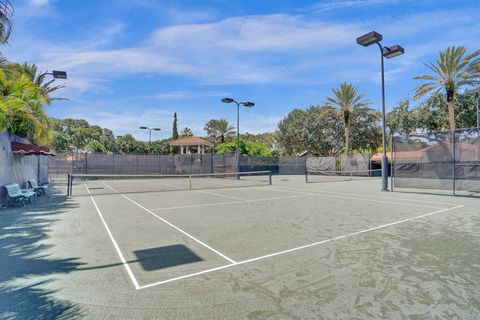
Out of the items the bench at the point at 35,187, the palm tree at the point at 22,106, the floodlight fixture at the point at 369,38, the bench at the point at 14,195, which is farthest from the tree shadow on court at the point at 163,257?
the floodlight fixture at the point at 369,38

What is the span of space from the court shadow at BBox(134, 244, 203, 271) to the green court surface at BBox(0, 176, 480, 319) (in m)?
0.02

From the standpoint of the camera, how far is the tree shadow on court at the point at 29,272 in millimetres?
3016

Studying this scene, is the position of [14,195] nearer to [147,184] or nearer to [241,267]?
[241,267]

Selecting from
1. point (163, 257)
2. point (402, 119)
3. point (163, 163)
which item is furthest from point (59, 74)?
point (402, 119)

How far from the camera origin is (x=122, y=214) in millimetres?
8812

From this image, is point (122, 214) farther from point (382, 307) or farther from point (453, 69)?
point (453, 69)

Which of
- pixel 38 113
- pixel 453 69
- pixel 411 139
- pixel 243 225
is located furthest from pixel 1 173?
pixel 453 69

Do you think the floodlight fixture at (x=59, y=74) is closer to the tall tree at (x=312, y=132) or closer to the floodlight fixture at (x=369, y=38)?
the floodlight fixture at (x=369, y=38)

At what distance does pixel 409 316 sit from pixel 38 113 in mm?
16656

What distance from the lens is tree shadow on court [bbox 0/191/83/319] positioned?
3.02 meters

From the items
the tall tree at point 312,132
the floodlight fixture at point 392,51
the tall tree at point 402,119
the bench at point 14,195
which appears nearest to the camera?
the bench at point 14,195

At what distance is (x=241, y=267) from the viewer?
14.0ft

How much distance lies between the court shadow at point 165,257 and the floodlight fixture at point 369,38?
13.0 meters

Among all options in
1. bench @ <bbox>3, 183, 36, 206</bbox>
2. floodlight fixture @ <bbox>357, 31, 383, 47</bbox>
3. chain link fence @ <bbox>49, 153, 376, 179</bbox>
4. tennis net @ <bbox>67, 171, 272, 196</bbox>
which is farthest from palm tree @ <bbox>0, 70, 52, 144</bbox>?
floodlight fixture @ <bbox>357, 31, 383, 47</bbox>
